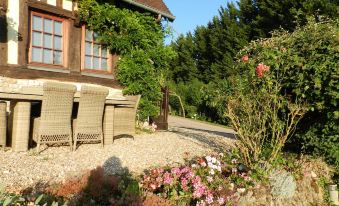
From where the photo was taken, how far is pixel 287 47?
6094mm

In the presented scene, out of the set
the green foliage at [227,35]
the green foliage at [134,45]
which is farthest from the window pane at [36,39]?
the green foliage at [227,35]

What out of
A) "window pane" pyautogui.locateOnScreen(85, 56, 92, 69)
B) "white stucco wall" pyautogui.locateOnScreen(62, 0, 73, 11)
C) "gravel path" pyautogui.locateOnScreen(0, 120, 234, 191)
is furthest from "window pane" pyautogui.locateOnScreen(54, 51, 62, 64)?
"gravel path" pyautogui.locateOnScreen(0, 120, 234, 191)

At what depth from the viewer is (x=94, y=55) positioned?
10383mm

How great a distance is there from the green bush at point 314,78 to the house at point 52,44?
5197 millimetres

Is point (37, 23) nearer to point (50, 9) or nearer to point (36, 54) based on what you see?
point (50, 9)

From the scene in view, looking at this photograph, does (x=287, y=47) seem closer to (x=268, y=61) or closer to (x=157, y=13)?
(x=268, y=61)

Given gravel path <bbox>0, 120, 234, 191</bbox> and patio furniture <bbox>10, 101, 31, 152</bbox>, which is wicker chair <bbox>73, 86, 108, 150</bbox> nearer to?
gravel path <bbox>0, 120, 234, 191</bbox>

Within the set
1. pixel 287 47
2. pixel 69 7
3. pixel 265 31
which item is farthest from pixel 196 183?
pixel 265 31

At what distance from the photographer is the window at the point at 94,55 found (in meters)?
10.2

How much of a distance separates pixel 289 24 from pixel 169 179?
74.1 ft

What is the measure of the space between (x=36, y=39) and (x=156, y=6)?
12.3 feet

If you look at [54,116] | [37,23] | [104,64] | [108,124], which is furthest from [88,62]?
[54,116]

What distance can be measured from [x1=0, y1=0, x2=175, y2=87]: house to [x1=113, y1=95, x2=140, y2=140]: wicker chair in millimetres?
2340

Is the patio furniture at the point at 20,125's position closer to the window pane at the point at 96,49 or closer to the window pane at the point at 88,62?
the window pane at the point at 88,62
